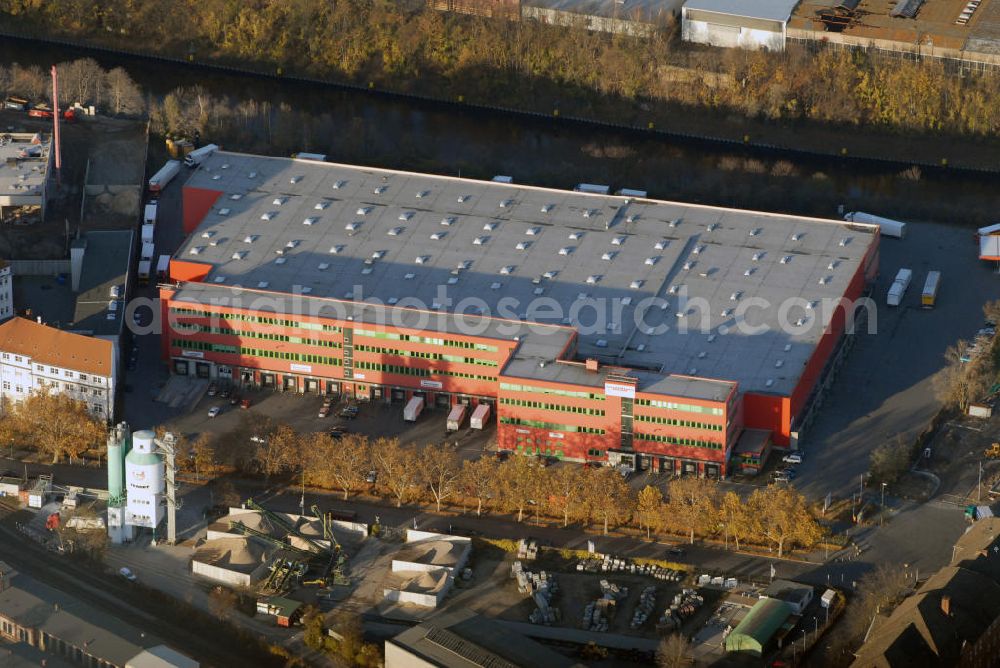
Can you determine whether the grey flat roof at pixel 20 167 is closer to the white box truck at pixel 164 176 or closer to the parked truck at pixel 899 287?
the white box truck at pixel 164 176

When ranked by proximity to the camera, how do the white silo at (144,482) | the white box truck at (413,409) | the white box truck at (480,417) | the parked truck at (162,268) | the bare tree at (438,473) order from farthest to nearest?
the parked truck at (162,268) → the white box truck at (413,409) → the white box truck at (480,417) → the bare tree at (438,473) → the white silo at (144,482)

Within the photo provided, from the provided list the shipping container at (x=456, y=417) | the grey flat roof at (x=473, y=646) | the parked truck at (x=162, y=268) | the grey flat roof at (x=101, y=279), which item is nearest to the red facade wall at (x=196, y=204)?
the parked truck at (x=162, y=268)

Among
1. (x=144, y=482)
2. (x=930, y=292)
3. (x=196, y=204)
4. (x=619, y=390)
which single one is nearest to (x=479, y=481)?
(x=619, y=390)

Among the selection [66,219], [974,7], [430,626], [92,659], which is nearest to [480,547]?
[430,626]

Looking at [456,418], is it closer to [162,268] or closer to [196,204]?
[162,268]

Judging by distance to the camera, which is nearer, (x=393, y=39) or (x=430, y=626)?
(x=430, y=626)

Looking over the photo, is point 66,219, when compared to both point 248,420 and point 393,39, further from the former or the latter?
point 393,39
